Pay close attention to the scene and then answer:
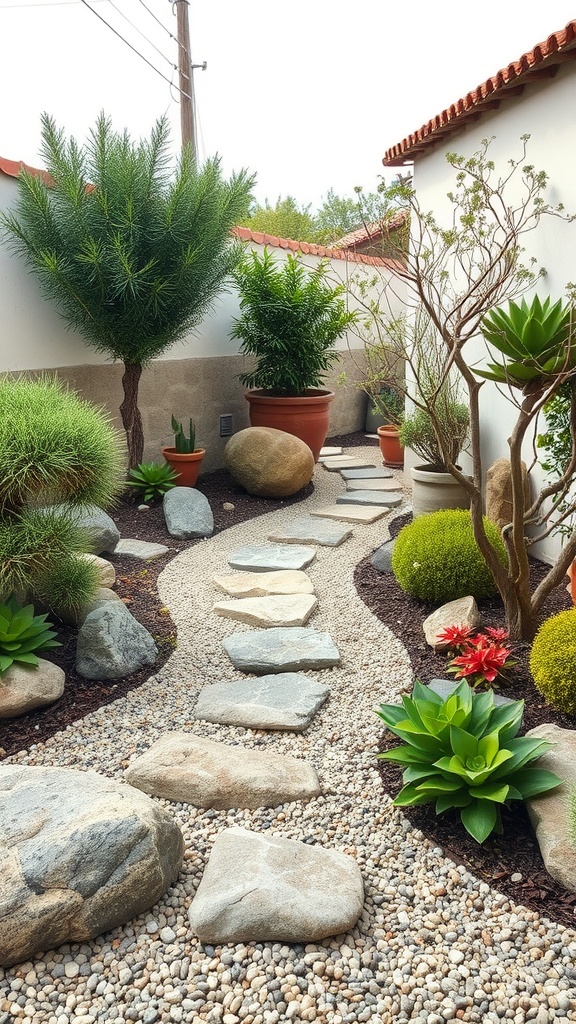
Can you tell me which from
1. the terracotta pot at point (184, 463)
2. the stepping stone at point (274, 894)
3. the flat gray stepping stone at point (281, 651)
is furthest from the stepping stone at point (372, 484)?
the stepping stone at point (274, 894)

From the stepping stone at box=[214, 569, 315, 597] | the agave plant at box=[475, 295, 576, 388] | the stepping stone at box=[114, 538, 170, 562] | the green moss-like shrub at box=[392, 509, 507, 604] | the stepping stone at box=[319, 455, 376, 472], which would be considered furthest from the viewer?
the stepping stone at box=[319, 455, 376, 472]

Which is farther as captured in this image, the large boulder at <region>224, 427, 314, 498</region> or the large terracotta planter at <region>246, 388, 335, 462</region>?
the large terracotta planter at <region>246, 388, 335, 462</region>

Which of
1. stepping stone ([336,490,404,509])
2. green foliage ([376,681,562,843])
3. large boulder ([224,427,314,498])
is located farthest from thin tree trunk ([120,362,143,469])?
green foliage ([376,681,562,843])

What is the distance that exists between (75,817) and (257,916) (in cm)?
57

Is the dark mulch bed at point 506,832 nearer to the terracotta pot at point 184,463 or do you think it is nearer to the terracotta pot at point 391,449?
the terracotta pot at point 184,463

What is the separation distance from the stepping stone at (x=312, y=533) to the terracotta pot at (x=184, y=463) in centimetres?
129

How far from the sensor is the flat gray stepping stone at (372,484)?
24.6 ft

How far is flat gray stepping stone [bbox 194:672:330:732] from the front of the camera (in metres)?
3.05

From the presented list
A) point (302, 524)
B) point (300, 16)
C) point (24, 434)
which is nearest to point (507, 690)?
point (24, 434)

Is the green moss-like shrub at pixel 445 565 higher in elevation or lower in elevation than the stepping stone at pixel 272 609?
higher

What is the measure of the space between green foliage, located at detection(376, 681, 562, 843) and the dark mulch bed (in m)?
0.06

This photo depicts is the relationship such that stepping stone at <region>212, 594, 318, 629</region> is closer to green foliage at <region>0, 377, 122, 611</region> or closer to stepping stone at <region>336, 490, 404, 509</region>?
green foliage at <region>0, 377, 122, 611</region>

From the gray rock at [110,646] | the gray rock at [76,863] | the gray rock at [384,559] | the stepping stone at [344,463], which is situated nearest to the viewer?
the gray rock at [76,863]

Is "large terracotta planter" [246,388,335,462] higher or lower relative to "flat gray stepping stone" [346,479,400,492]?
higher
